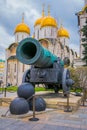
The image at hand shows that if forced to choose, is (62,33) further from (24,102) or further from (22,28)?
(24,102)

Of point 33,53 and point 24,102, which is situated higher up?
point 33,53

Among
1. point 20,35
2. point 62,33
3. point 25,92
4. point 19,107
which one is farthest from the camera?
point 62,33

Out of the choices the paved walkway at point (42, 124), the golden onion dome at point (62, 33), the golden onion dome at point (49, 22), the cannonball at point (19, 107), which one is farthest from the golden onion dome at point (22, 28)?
the paved walkway at point (42, 124)

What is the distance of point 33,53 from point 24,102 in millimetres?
2876

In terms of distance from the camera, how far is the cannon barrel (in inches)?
328

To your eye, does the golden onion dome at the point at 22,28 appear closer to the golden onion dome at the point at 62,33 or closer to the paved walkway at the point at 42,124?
the golden onion dome at the point at 62,33

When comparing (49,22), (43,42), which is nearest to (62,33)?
(49,22)

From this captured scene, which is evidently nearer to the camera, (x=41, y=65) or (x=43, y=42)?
(x=41, y=65)

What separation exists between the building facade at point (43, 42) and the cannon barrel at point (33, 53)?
3872cm

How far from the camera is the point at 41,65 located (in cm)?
908

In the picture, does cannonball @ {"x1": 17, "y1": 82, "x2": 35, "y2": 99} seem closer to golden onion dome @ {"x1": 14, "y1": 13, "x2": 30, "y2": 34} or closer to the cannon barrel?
the cannon barrel

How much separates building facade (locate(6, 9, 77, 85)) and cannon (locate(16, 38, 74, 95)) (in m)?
38.2

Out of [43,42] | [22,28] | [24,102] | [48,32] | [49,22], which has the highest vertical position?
[49,22]

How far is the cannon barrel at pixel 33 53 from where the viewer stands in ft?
27.4
